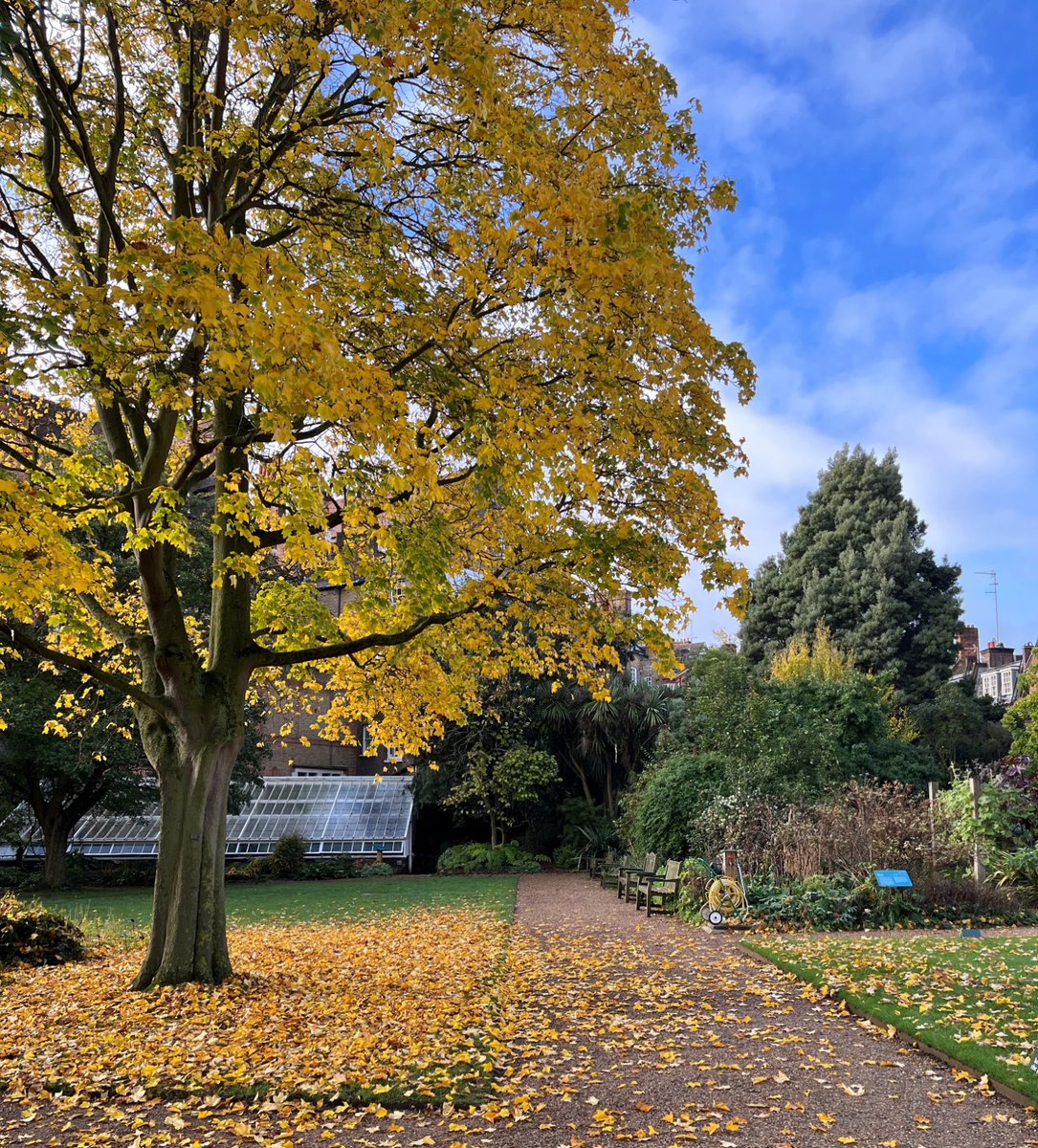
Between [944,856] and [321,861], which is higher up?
[944,856]

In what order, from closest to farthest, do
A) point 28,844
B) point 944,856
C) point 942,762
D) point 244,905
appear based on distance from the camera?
1. point 944,856
2. point 244,905
3. point 28,844
4. point 942,762

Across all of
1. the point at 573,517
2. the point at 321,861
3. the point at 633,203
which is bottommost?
the point at 321,861

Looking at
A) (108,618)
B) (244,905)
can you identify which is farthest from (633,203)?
(244,905)

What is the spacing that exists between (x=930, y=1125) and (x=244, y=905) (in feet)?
51.9

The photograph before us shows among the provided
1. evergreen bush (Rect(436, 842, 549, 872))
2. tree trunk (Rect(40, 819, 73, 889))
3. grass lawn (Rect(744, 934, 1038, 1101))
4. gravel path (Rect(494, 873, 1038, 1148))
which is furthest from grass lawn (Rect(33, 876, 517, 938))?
gravel path (Rect(494, 873, 1038, 1148))

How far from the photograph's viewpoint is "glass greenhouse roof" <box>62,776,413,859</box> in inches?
1035

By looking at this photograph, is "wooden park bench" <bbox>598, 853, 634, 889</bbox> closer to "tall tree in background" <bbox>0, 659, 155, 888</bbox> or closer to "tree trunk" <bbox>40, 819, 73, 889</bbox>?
"tall tree in background" <bbox>0, 659, 155, 888</bbox>

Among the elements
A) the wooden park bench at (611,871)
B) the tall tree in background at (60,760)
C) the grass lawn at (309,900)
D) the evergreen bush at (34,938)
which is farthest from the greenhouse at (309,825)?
the evergreen bush at (34,938)

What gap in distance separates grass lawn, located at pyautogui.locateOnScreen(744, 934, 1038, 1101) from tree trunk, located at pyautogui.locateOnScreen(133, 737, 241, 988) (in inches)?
226

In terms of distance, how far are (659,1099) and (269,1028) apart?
315 cm

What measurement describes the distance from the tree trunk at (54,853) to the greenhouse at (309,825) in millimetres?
3224

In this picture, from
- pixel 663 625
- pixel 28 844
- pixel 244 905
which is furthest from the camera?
pixel 28 844

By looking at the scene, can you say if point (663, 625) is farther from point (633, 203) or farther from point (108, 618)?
point (108, 618)

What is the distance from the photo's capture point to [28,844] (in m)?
24.5
